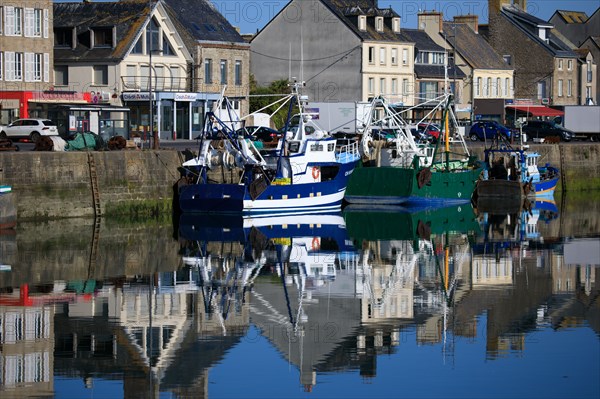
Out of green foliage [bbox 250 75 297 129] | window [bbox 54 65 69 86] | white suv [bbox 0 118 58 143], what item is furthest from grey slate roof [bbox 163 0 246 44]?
white suv [bbox 0 118 58 143]

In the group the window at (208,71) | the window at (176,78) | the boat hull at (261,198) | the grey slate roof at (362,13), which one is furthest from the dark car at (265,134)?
the grey slate roof at (362,13)

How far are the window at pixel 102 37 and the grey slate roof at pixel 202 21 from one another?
3.83m

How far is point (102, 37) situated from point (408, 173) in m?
22.2

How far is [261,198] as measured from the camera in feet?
142

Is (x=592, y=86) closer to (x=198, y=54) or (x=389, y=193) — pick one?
(x=198, y=54)

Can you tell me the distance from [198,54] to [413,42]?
1787 centimetres

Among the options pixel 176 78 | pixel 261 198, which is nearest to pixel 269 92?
pixel 176 78

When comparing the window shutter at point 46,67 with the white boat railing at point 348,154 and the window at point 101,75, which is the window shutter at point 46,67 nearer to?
the window at point 101,75

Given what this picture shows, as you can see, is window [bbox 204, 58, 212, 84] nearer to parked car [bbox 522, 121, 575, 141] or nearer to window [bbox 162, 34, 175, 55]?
window [bbox 162, 34, 175, 55]

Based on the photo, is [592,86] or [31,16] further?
[592,86]

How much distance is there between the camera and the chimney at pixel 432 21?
82.8 metres

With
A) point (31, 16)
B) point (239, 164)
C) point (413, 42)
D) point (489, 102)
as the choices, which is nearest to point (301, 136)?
point (239, 164)

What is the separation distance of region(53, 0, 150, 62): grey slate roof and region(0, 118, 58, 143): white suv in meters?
8.58

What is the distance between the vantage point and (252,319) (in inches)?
936
